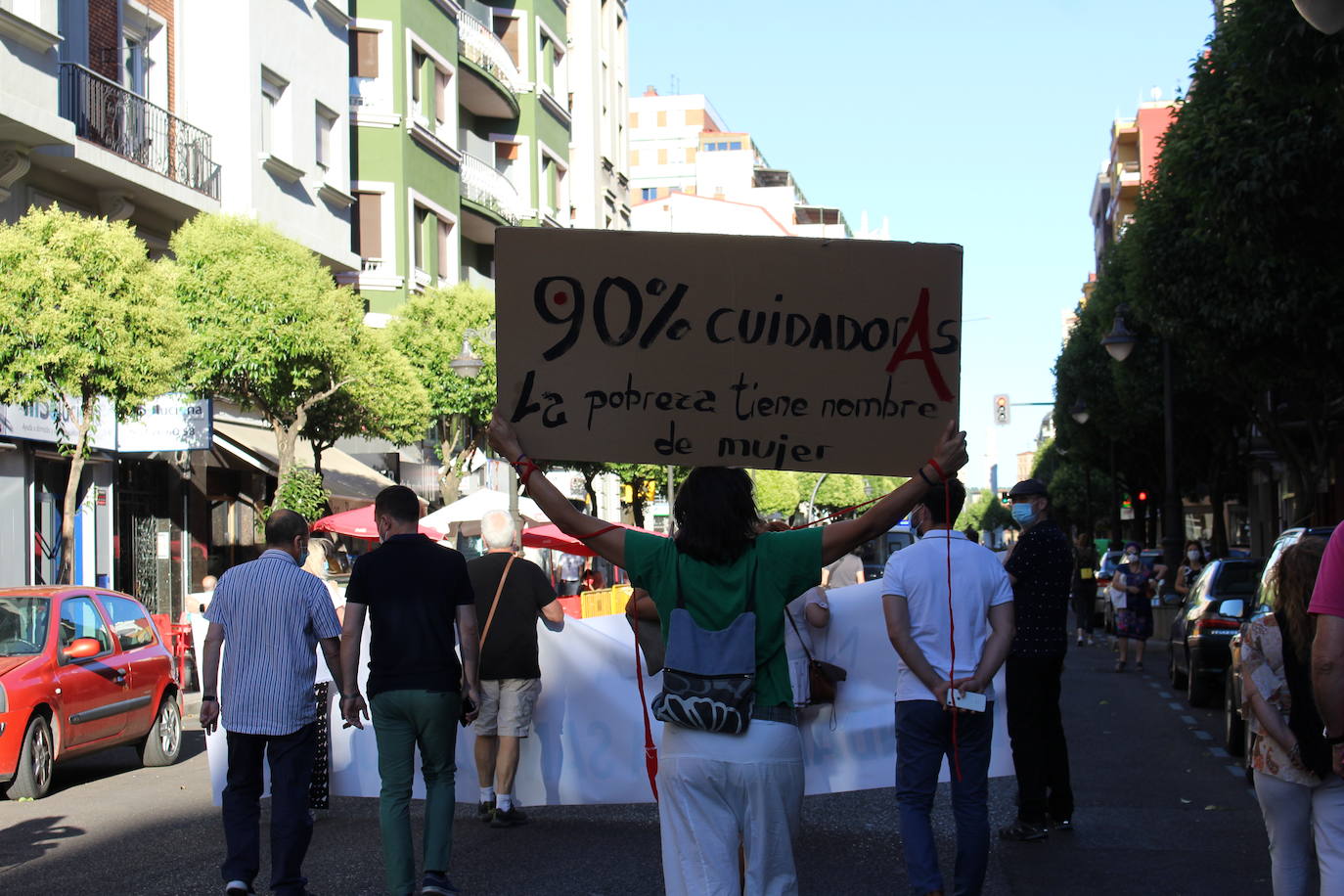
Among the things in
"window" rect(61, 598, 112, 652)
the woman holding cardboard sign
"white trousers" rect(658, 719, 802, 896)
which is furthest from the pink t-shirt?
"window" rect(61, 598, 112, 652)

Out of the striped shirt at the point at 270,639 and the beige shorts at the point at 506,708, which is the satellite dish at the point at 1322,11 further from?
the striped shirt at the point at 270,639

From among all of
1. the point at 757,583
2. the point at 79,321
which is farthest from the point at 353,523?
the point at 757,583

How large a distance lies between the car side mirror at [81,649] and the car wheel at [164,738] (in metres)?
1.61

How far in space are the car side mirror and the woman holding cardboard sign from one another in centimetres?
785

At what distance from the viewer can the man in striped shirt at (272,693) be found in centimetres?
701

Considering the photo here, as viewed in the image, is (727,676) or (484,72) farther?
(484,72)

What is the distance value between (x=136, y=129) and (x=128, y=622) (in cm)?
1145

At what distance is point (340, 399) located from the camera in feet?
81.8

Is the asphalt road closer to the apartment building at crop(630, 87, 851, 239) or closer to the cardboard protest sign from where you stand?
the cardboard protest sign

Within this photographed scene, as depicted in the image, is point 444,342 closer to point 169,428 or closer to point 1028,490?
point 169,428

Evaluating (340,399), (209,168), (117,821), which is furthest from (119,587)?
(117,821)

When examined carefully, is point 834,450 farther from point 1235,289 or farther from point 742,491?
point 1235,289

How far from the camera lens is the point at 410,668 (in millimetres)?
6965

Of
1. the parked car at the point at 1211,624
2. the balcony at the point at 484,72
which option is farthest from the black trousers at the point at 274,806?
the balcony at the point at 484,72
